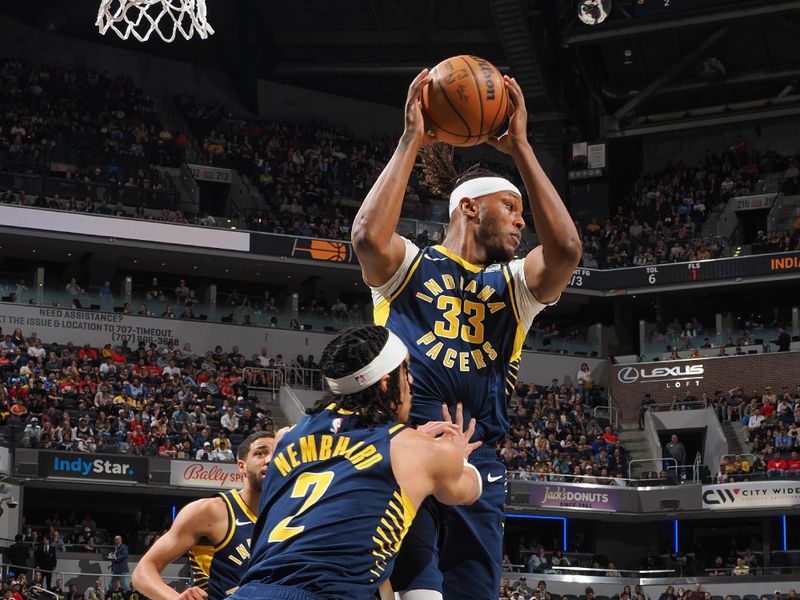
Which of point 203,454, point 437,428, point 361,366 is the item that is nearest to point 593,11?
Result: point 203,454

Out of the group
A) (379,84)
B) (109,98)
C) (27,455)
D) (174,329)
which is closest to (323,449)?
(27,455)

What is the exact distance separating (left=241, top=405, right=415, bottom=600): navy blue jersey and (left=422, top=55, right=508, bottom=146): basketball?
1561 millimetres

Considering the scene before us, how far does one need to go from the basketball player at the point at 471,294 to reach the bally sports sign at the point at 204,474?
23.9 meters

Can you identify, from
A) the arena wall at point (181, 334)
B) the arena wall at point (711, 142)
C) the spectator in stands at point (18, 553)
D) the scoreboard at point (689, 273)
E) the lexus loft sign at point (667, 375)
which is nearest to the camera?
the spectator in stands at point (18, 553)

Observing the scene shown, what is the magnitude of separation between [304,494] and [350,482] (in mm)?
180

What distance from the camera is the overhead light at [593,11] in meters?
40.3

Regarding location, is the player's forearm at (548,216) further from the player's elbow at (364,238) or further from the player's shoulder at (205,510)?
the player's shoulder at (205,510)

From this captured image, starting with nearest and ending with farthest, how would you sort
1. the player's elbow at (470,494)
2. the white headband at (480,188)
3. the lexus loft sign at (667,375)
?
the player's elbow at (470,494) → the white headband at (480,188) → the lexus loft sign at (667,375)

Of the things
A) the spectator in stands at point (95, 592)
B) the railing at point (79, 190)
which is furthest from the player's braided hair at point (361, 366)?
the railing at point (79, 190)

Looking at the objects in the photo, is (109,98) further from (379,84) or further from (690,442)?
(690,442)

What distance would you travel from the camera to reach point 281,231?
131 ft

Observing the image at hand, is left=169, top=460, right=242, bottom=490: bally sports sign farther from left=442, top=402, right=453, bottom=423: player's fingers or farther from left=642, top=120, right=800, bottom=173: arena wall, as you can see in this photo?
left=442, top=402, right=453, bottom=423: player's fingers

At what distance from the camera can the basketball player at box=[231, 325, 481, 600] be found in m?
4.57

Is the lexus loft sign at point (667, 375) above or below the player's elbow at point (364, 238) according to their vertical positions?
above
